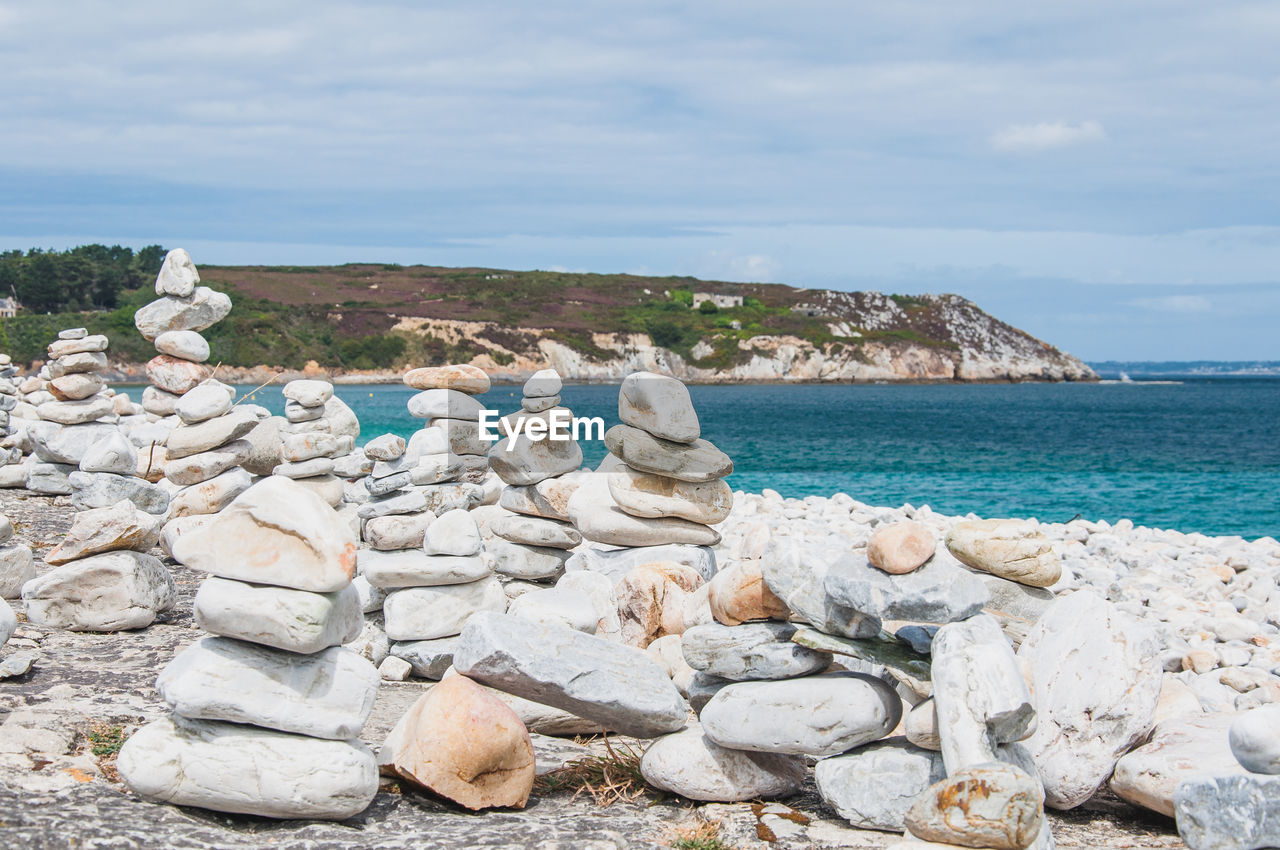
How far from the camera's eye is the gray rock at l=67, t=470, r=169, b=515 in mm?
10578

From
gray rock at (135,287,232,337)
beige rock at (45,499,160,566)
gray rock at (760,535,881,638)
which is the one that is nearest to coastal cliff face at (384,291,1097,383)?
gray rock at (135,287,232,337)

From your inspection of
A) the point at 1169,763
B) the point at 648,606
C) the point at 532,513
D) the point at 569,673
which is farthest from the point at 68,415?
the point at 1169,763

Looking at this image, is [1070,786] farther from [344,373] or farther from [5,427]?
[344,373]

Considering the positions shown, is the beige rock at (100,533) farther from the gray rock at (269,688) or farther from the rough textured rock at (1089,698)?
the rough textured rock at (1089,698)

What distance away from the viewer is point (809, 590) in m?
5.40

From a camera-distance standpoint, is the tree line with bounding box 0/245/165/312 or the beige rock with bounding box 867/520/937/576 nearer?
the beige rock with bounding box 867/520/937/576

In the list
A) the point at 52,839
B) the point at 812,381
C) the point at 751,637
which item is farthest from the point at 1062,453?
the point at 812,381

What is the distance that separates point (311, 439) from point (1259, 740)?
10505mm

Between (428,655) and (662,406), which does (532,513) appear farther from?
(428,655)

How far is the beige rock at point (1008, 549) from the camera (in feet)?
20.5

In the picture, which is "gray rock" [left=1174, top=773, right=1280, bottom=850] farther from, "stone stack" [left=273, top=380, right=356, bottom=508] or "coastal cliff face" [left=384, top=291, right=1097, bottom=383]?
"coastal cliff face" [left=384, top=291, right=1097, bottom=383]

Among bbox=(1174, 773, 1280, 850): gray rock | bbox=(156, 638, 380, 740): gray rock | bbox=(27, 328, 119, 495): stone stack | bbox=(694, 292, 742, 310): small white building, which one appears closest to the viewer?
bbox=(1174, 773, 1280, 850): gray rock

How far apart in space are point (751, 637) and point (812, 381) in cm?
10410

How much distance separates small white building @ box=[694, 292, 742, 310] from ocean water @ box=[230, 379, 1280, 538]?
2028cm
